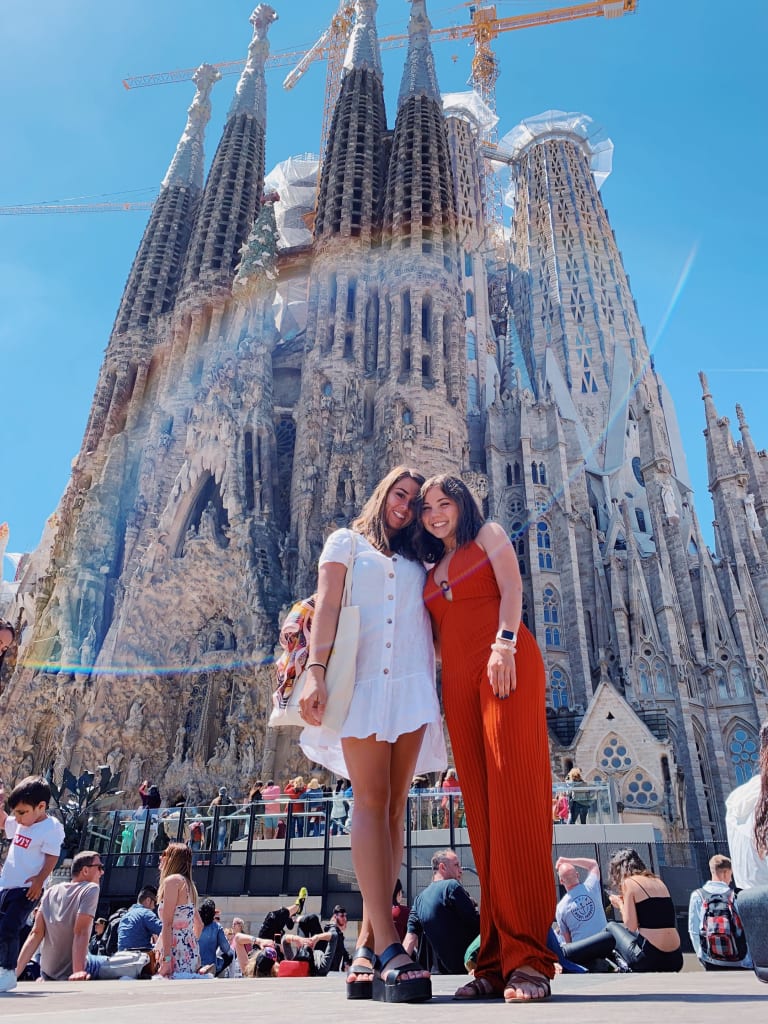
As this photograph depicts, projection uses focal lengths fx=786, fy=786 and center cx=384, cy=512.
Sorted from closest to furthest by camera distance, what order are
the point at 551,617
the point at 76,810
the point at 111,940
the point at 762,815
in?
1. the point at 762,815
2. the point at 111,940
3. the point at 76,810
4. the point at 551,617

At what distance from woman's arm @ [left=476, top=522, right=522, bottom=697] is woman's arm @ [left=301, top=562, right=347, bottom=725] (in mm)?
612

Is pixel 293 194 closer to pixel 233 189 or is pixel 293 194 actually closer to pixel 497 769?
pixel 233 189

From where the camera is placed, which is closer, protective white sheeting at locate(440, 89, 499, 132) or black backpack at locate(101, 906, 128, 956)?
black backpack at locate(101, 906, 128, 956)

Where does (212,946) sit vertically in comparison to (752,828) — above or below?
below

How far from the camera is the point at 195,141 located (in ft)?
144

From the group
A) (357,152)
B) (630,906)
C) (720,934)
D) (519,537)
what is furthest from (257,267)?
(720,934)

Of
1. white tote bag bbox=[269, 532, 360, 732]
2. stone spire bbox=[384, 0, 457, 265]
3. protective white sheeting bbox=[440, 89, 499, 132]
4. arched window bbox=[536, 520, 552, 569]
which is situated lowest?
white tote bag bbox=[269, 532, 360, 732]

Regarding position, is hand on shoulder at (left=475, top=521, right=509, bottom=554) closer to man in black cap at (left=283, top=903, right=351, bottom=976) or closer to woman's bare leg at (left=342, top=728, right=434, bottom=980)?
woman's bare leg at (left=342, top=728, right=434, bottom=980)

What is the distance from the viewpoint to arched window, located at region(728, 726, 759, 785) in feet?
84.1

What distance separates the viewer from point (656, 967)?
4191 millimetres

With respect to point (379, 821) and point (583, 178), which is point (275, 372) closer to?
point (583, 178)

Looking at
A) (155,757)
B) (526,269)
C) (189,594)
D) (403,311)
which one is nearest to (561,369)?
(526,269)

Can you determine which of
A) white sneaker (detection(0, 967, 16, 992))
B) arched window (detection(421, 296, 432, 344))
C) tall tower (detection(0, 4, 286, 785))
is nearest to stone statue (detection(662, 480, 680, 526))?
arched window (detection(421, 296, 432, 344))

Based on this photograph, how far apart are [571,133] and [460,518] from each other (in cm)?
5005
